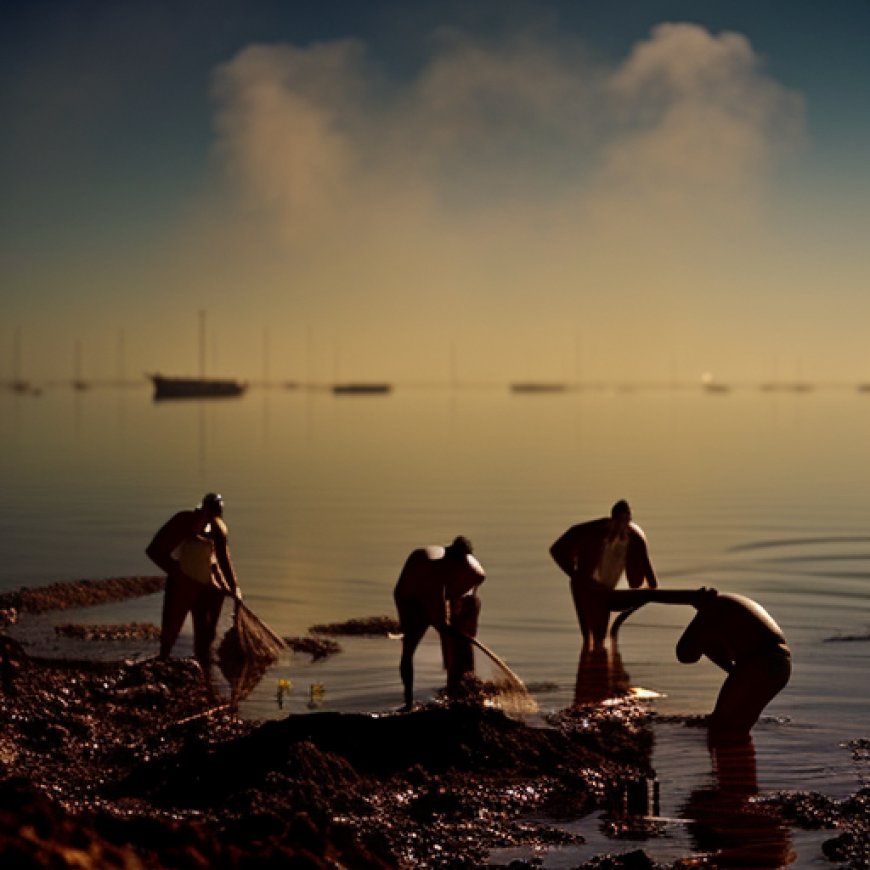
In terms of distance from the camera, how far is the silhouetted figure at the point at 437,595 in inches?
567

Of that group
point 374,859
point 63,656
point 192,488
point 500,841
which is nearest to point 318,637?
point 63,656

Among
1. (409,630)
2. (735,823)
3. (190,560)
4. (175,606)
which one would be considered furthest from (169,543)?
(735,823)

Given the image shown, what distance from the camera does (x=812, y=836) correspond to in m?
10.6

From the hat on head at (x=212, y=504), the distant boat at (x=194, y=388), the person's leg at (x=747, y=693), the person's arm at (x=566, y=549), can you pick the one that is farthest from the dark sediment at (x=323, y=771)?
the distant boat at (x=194, y=388)

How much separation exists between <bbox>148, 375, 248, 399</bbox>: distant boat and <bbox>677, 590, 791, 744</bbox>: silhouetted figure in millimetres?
168499

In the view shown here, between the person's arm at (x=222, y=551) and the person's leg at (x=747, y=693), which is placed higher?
the person's arm at (x=222, y=551)

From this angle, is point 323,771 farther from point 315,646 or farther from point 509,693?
point 315,646

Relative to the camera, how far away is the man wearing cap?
648 inches

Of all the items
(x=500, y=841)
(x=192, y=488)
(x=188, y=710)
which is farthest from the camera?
(x=192, y=488)

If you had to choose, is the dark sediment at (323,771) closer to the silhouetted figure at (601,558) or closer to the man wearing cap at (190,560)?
the man wearing cap at (190,560)

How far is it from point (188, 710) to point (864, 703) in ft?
20.0

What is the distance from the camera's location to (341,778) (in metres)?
11.3

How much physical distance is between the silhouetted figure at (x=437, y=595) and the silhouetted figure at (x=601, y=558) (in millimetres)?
2430

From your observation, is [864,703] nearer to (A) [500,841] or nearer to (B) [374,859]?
(A) [500,841]
